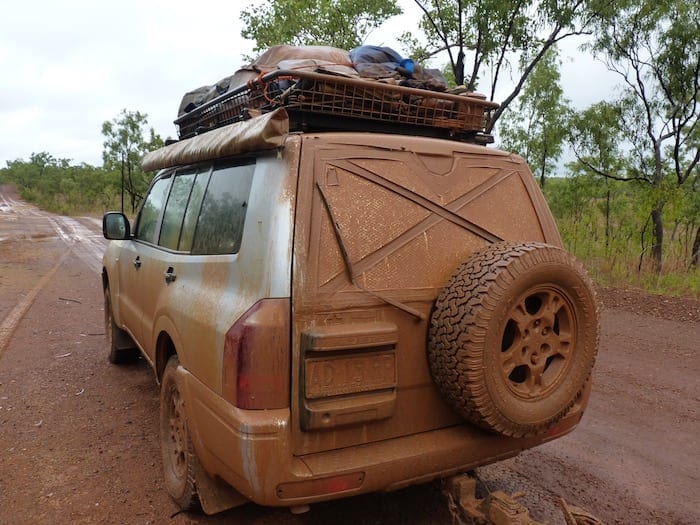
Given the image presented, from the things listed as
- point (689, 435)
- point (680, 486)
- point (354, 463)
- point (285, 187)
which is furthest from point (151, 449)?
point (689, 435)

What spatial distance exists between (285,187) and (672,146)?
44.8ft

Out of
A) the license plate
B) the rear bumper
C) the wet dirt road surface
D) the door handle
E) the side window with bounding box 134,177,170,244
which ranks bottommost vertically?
the wet dirt road surface

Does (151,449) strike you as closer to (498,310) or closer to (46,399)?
(46,399)

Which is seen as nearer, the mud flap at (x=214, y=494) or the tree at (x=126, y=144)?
the mud flap at (x=214, y=494)

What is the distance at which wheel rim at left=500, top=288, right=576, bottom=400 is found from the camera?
2168mm

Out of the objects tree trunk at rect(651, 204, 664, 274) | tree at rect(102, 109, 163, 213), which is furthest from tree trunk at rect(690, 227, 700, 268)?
tree at rect(102, 109, 163, 213)

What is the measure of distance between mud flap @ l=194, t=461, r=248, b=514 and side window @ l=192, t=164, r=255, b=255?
3.43ft

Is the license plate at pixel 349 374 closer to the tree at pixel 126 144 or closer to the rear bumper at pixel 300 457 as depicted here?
the rear bumper at pixel 300 457

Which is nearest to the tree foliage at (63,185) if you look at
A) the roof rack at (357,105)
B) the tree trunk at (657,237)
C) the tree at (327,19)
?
the tree at (327,19)

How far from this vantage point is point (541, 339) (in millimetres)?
2246

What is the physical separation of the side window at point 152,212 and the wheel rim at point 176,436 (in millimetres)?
1294

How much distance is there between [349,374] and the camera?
201cm

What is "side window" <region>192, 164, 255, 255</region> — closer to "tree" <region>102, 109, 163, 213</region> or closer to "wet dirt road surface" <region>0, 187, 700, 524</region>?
"wet dirt road surface" <region>0, 187, 700, 524</region>

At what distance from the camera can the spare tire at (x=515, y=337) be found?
2.05 m
